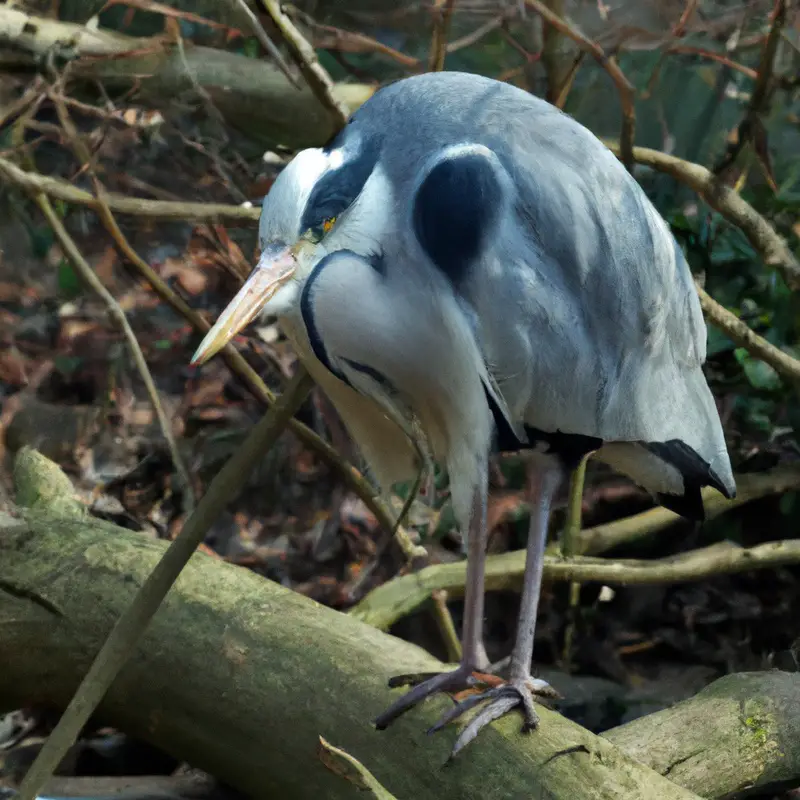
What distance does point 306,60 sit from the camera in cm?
204

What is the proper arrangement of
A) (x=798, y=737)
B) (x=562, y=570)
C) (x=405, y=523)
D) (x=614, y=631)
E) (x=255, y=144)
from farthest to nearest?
1. (x=255, y=144)
2. (x=614, y=631)
3. (x=405, y=523)
4. (x=562, y=570)
5. (x=798, y=737)

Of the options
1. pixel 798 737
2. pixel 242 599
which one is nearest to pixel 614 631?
pixel 798 737

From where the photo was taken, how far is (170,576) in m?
1.12

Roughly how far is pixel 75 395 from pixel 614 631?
1680 millimetres

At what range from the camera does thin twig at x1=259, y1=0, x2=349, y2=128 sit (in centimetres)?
190

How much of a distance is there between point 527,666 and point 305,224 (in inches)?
28.8

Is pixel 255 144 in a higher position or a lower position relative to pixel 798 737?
higher

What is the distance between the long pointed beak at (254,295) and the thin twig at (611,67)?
96cm

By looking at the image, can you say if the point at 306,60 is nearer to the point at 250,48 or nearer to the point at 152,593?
the point at 250,48

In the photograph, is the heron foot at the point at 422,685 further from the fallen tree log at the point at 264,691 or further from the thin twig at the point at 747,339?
the thin twig at the point at 747,339

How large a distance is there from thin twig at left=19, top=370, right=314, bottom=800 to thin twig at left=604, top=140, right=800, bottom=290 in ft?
4.82

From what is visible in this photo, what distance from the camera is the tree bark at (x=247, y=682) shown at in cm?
137

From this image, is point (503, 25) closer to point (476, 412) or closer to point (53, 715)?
point (476, 412)

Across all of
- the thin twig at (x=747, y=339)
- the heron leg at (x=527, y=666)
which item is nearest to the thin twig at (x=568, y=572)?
the thin twig at (x=747, y=339)
